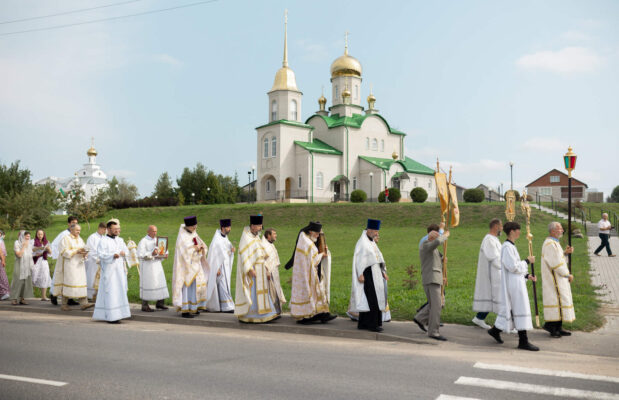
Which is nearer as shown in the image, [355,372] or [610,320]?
[355,372]

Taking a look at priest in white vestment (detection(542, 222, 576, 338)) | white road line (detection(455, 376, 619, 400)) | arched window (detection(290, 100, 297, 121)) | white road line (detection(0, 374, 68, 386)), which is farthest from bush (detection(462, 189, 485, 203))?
white road line (detection(0, 374, 68, 386))

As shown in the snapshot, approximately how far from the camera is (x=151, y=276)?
10.9 meters

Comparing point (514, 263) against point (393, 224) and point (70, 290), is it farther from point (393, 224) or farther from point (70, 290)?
point (393, 224)

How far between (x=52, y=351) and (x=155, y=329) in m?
2.16

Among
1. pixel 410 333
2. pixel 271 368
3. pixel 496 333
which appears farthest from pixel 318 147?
pixel 271 368

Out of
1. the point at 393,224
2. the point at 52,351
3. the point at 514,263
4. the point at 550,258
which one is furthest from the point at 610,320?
the point at 393,224

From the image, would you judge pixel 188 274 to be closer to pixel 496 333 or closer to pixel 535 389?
pixel 496 333

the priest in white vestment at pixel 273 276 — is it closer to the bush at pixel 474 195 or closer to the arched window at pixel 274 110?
the bush at pixel 474 195

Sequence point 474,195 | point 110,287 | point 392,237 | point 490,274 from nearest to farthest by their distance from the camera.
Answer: point 490,274 → point 110,287 → point 392,237 → point 474,195

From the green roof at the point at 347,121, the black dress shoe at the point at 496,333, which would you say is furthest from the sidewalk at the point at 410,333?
the green roof at the point at 347,121

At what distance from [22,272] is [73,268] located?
2.34 meters

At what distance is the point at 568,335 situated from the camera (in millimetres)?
7988

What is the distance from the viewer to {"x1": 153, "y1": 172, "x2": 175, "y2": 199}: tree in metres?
76.5

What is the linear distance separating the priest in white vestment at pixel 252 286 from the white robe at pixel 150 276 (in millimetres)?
2650
